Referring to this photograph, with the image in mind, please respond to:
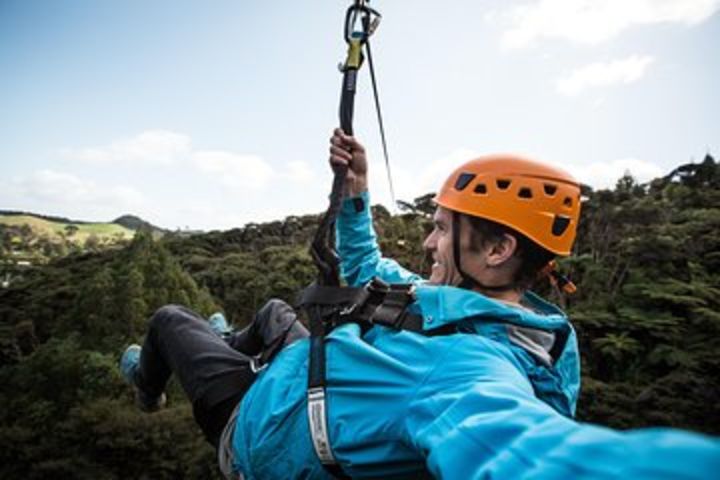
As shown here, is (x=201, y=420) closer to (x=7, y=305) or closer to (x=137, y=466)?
(x=137, y=466)

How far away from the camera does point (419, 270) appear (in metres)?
20.7

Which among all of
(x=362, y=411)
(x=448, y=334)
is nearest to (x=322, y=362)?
(x=362, y=411)

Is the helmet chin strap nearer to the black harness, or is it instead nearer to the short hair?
the short hair

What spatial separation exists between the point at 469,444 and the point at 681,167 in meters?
34.3

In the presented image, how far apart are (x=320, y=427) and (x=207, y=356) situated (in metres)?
0.96

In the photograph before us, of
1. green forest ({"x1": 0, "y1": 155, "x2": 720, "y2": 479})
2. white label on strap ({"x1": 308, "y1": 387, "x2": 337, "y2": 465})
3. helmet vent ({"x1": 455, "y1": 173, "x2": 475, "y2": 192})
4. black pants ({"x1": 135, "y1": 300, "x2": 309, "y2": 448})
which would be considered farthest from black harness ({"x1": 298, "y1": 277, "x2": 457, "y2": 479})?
green forest ({"x1": 0, "y1": 155, "x2": 720, "y2": 479})

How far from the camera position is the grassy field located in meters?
109

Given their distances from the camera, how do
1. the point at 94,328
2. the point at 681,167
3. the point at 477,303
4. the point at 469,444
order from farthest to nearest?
1. the point at 681,167
2. the point at 94,328
3. the point at 477,303
4. the point at 469,444

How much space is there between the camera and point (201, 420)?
1901 mm

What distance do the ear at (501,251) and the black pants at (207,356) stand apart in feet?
3.43

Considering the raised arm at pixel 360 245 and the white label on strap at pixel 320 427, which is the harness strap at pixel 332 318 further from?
the raised arm at pixel 360 245

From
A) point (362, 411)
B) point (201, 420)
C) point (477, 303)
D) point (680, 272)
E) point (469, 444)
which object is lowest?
point (680, 272)

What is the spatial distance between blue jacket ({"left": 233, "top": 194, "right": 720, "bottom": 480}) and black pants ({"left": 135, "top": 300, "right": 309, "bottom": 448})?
0.24 meters

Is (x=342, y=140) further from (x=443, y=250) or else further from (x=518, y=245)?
(x=518, y=245)
